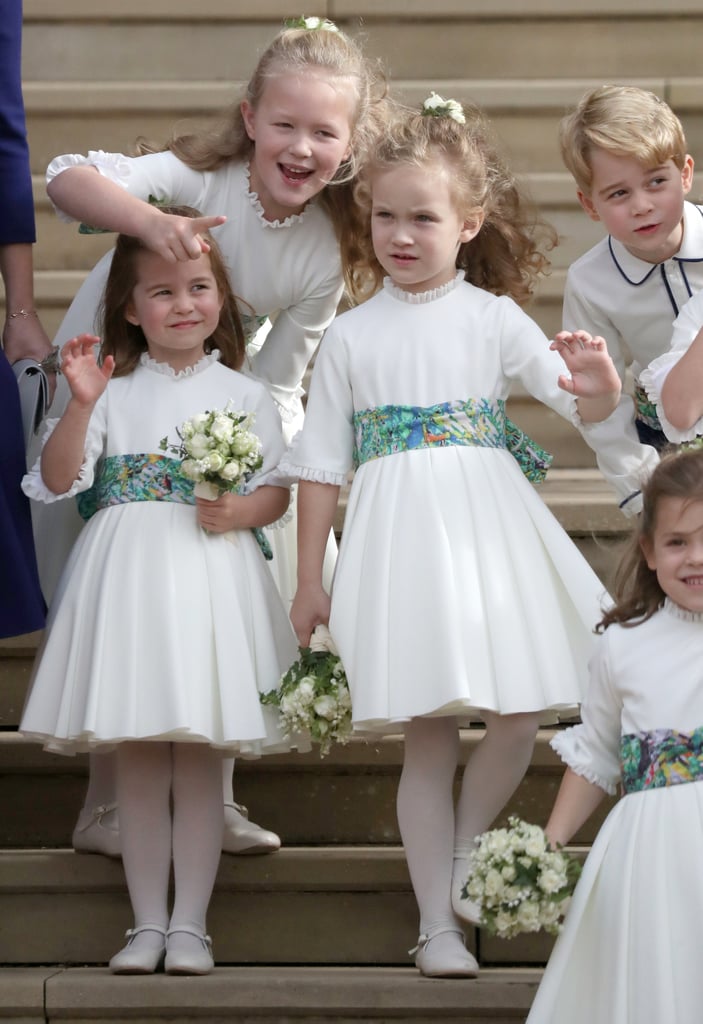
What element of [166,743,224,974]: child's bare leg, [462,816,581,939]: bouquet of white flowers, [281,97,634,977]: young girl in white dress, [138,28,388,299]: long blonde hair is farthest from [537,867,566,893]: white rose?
[138,28,388,299]: long blonde hair

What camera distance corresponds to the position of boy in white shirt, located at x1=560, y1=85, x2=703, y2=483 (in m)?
3.19

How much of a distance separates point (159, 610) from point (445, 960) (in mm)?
827

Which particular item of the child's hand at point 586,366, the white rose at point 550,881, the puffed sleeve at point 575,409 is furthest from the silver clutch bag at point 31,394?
the white rose at point 550,881

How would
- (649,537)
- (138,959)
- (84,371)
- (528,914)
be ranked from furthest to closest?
(84,371) < (138,959) < (649,537) < (528,914)

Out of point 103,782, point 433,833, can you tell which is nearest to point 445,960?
point 433,833

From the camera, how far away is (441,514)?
2.93 meters

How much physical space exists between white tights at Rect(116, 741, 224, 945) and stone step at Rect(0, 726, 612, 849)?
0.46m

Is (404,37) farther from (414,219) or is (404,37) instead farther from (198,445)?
(198,445)

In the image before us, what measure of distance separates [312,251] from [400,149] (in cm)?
41

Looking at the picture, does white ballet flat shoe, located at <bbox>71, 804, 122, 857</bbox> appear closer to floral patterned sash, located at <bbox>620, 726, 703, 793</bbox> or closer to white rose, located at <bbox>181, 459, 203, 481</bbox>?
white rose, located at <bbox>181, 459, 203, 481</bbox>

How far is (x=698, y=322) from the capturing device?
3021 mm

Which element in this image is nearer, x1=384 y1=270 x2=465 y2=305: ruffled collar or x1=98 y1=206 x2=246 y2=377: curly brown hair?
x1=384 y1=270 x2=465 y2=305: ruffled collar

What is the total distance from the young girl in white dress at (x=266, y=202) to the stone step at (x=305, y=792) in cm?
15

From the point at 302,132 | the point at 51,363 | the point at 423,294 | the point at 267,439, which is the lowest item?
the point at 267,439
